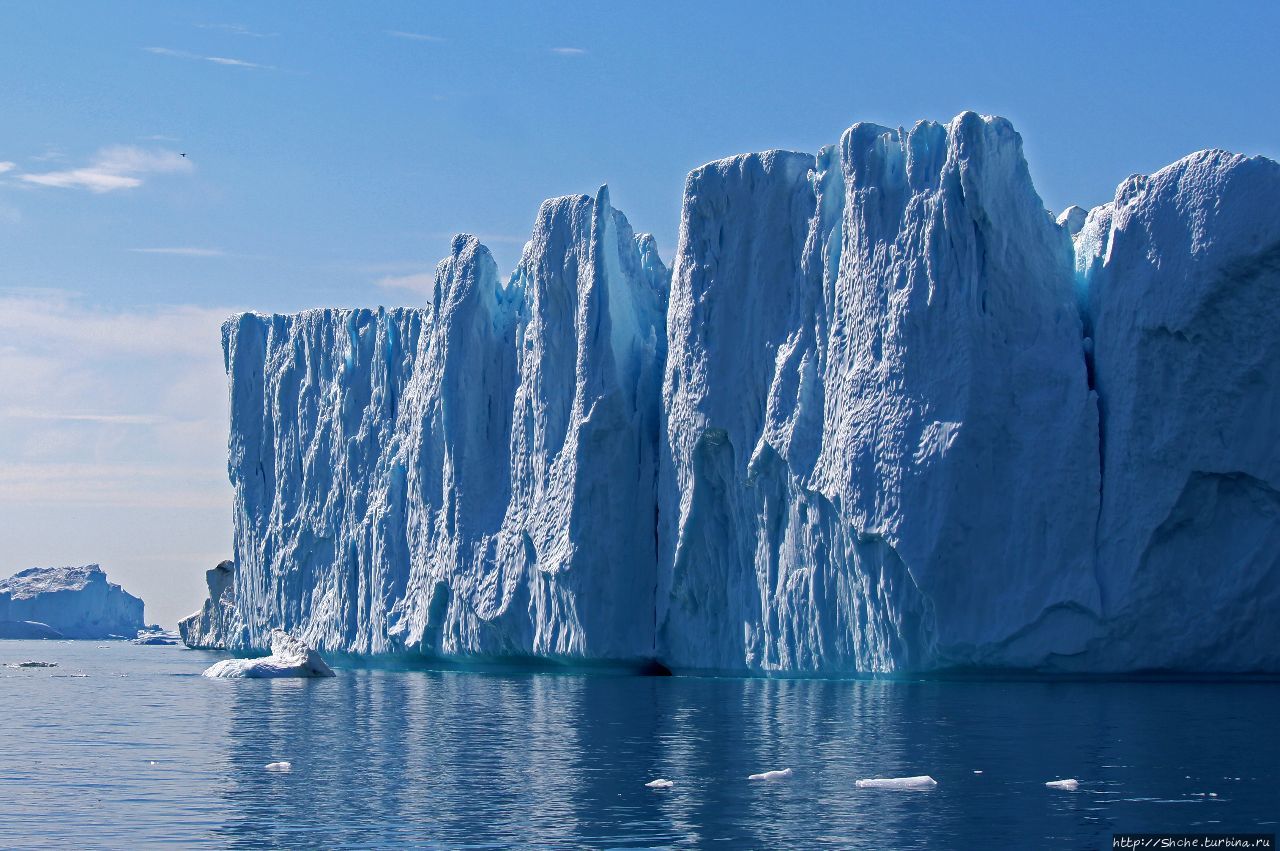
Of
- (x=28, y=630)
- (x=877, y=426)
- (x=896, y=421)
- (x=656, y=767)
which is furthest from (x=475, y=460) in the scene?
(x=28, y=630)

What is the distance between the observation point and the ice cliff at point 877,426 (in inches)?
934

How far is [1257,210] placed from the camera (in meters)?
22.9

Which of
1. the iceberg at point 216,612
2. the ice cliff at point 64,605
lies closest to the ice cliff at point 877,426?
the iceberg at point 216,612

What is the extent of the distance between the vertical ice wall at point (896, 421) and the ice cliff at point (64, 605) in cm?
7850

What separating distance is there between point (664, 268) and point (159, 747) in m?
19.4

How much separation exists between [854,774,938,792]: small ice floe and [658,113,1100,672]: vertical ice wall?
11.7 metres

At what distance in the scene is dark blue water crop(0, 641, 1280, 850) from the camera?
10.9m

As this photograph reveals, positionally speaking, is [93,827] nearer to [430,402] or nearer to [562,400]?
[562,400]

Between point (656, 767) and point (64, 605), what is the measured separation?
301ft

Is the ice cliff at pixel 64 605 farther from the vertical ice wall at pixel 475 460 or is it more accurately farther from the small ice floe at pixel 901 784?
the small ice floe at pixel 901 784

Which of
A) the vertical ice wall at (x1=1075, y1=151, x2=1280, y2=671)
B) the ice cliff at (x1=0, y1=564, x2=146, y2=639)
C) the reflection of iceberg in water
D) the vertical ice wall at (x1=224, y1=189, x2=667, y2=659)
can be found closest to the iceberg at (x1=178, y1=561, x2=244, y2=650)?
the vertical ice wall at (x1=224, y1=189, x2=667, y2=659)

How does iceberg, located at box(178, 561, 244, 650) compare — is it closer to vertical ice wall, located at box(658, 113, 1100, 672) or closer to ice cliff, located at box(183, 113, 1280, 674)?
ice cliff, located at box(183, 113, 1280, 674)

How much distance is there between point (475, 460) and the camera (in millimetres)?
34500

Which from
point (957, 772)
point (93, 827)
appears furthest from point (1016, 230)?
point (93, 827)
